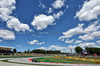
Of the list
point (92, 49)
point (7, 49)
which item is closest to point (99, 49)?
point (92, 49)

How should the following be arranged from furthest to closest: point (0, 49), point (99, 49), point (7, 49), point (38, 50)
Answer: point (38, 50), point (99, 49), point (7, 49), point (0, 49)

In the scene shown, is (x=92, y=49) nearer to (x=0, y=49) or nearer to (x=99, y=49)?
(x=99, y=49)

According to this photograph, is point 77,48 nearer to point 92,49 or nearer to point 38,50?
point 92,49

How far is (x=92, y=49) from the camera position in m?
131

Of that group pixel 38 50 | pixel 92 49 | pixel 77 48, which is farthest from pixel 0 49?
pixel 92 49

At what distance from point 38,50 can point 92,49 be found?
103 meters

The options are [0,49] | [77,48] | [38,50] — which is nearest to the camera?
[0,49]

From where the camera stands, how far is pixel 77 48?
494ft

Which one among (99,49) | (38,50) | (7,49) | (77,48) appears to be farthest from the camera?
(38,50)

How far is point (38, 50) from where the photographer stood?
178 meters

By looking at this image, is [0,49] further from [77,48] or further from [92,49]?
[92,49]

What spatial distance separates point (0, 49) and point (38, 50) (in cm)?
8833

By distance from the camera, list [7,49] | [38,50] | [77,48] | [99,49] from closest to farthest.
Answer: [7,49] < [99,49] < [77,48] < [38,50]

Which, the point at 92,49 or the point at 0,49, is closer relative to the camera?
the point at 0,49
